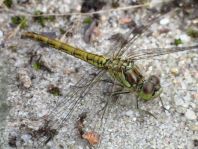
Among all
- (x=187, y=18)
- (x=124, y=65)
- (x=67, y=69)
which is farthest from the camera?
(x=187, y=18)

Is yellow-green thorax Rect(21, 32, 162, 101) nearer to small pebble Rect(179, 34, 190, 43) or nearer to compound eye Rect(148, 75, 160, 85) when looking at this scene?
compound eye Rect(148, 75, 160, 85)

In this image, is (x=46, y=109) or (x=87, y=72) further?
(x=87, y=72)

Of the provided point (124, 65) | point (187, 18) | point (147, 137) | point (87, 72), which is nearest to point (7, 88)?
point (87, 72)

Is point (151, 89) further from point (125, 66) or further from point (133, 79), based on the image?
point (125, 66)

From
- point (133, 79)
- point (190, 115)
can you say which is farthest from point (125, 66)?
point (190, 115)

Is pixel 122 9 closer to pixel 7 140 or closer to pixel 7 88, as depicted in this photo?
pixel 7 88

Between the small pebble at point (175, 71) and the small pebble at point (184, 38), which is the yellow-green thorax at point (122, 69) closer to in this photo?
the small pebble at point (175, 71)

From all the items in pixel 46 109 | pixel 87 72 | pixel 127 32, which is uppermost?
pixel 127 32

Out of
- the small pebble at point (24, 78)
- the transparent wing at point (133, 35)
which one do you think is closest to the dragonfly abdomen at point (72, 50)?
the transparent wing at point (133, 35)
